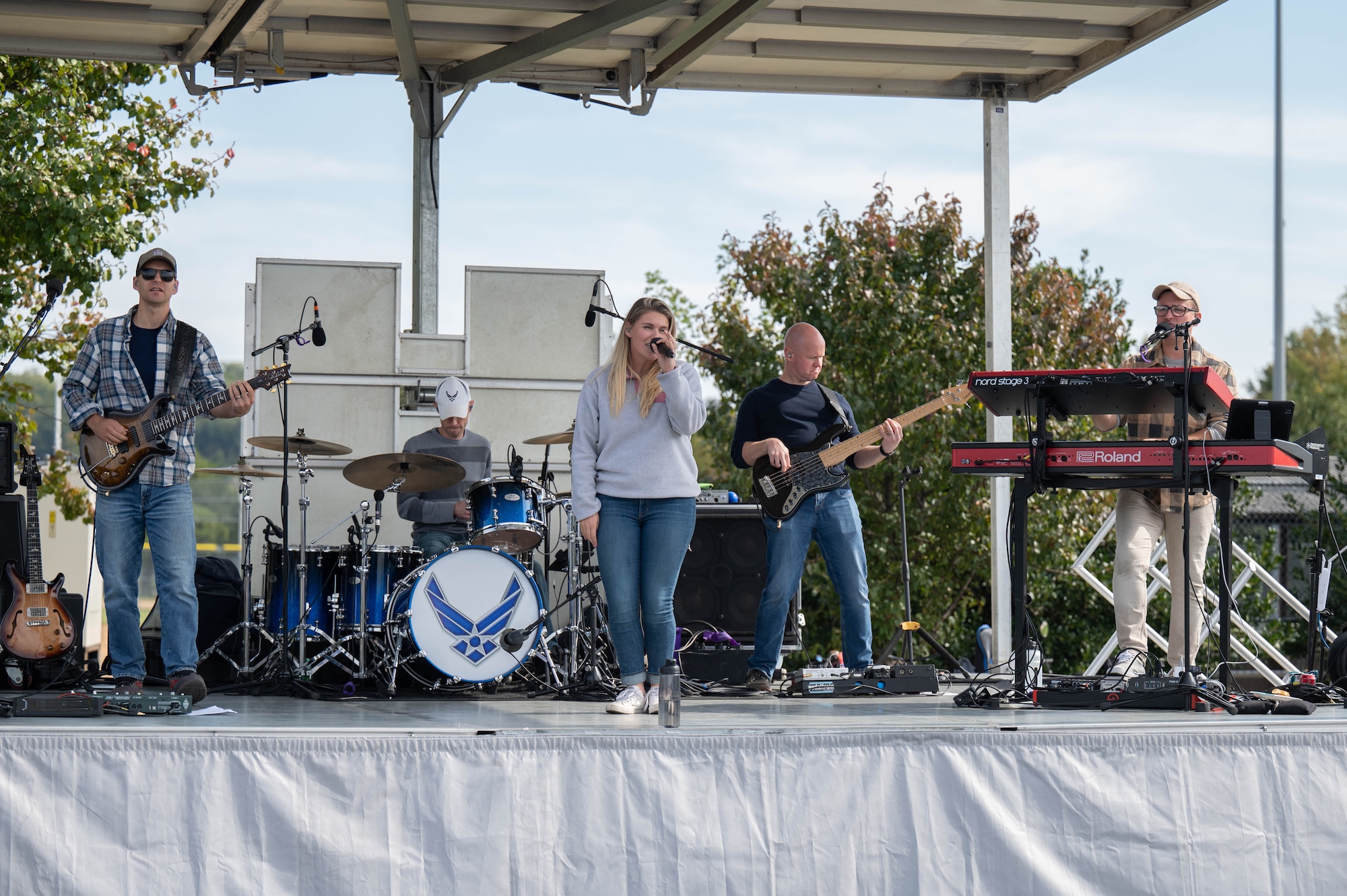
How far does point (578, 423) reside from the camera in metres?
5.29

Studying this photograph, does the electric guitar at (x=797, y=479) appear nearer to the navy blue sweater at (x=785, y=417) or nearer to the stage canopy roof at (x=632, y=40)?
the navy blue sweater at (x=785, y=417)

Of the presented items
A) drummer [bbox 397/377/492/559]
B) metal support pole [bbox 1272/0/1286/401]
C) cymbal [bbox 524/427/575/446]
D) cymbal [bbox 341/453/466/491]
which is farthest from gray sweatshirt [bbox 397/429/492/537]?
metal support pole [bbox 1272/0/1286/401]

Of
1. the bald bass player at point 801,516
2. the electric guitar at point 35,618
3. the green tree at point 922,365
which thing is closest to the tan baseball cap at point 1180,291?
the bald bass player at point 801,516

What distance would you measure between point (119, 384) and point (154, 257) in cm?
55

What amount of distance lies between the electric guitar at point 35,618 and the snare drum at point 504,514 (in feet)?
6.01

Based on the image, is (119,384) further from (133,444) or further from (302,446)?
(302,446)

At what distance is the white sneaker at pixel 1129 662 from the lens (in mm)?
5820

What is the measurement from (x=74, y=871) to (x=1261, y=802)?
12.6 ft

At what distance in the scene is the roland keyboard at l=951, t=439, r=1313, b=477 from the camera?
5062 millimetres

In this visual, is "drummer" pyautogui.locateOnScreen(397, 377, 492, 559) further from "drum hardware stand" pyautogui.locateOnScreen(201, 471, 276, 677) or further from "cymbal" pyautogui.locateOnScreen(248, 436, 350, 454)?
"drum hardware stand" pyautogui.locateOnScreen(201, 471, 276, 677)

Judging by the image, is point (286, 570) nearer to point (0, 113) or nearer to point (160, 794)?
point (160, 794)

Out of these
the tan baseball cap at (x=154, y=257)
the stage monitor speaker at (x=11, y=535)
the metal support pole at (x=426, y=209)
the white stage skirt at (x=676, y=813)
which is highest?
the metal support pole at (x=426, y=209)

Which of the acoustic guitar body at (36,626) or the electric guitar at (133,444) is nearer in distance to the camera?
the electric guitar at (133,444)

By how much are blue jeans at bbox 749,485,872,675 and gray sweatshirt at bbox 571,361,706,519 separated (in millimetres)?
1146
